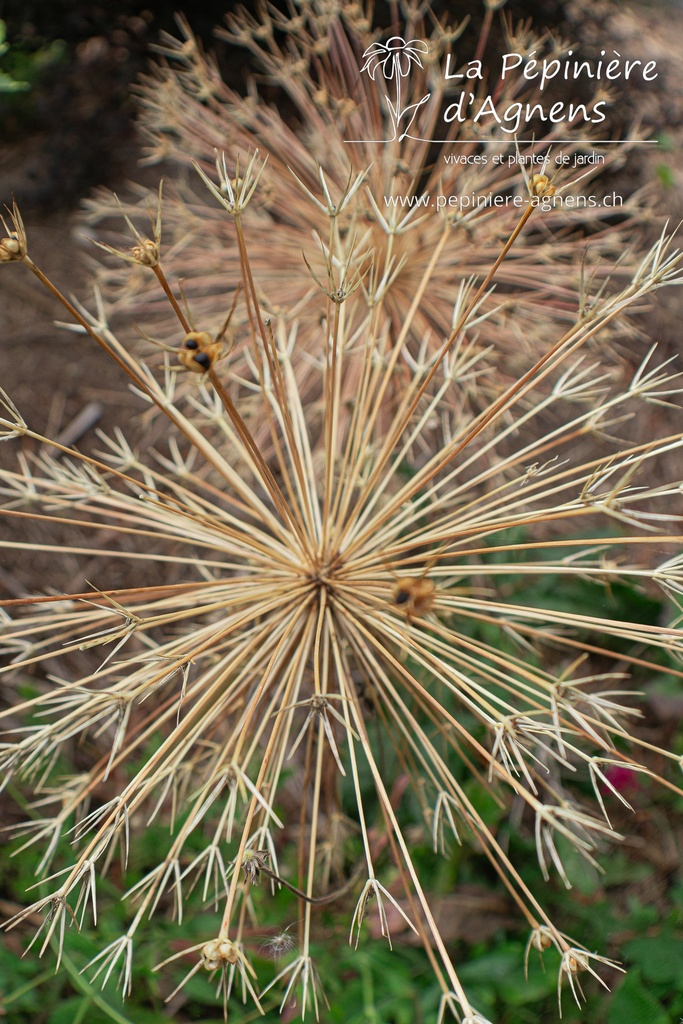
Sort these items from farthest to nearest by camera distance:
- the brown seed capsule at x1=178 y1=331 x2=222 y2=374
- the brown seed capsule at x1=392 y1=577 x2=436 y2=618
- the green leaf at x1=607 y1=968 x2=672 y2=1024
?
the green leaf at x1=607 y1=968 x2=672 y2=1024 → the brown seed capsule at x1=392 y1=577 x2=436 y2=618 → the brown seed capsule at x1=178 y1=331 x2=222 y2=374

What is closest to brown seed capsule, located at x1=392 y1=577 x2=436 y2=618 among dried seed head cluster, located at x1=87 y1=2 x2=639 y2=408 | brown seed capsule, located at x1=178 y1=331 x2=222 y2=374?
brown seed capsule, located at x1=178 y1=331 x2=222 y2=374

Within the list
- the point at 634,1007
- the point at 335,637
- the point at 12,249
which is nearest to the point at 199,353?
the point at 12,249

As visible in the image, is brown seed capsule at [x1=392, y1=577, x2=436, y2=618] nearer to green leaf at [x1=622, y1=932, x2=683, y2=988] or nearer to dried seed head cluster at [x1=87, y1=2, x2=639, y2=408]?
green leaf at [x1=622, y1=932, x2=683, y2=988]

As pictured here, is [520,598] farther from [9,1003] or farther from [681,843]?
[9,1003]

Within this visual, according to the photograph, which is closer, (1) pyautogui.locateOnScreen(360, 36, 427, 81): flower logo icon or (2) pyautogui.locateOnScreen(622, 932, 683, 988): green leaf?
(2) pyautogui.locateOnScreen(622, 932, 683, 988): green leaf

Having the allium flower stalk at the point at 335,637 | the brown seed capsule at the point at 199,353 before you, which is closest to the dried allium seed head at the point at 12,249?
the allium flower stalk at the point at 335,637

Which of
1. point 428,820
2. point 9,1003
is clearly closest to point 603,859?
point 428,820

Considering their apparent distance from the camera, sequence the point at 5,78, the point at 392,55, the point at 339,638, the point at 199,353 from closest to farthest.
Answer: the point at 199,353, the point at 339,638, the point at 392,55, the point at 5,78

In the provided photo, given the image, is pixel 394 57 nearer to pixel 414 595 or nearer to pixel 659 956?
pixel 414 595
